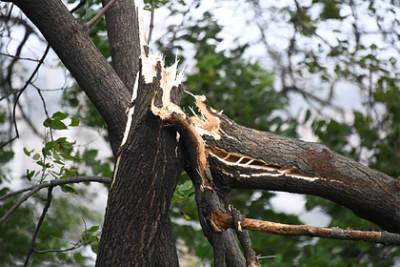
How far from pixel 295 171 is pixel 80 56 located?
0.75 metres

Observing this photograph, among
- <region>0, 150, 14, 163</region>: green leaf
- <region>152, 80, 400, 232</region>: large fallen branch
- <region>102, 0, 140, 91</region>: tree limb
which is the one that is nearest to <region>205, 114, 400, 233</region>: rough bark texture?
<region>152, 80, 400, 232</region>: large fallen branch

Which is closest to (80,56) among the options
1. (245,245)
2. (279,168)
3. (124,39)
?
(124,39)

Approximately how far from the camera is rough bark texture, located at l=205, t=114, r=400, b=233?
6.97 ft

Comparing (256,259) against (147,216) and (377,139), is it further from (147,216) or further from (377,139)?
(377,139)

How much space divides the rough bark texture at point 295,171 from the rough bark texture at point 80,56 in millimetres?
427

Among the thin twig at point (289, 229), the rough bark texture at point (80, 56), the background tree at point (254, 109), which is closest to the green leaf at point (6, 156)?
the background tree at point (254, 109)

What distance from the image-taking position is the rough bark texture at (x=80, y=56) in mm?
2316

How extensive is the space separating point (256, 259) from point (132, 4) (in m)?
1.25

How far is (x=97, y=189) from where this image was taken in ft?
18.1

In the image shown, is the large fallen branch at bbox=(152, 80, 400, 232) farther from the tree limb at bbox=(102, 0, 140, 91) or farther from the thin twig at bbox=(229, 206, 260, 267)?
the tree limb at bbox=(102, 0, 140, 91)

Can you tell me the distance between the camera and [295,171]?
2188 mm

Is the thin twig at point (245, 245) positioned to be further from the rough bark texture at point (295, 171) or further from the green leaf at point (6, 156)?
the green leaf at point (6, 156)

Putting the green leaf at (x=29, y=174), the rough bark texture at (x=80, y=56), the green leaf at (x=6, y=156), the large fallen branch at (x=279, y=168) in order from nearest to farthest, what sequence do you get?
the large fallen branch at (x=279, y=168) < the rough bark texture at (x=80, y=56) < the green leaf at (x=29, y=174) < the green leaf at (x=6, y=156)

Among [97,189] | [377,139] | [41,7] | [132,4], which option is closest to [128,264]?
[41,7]
